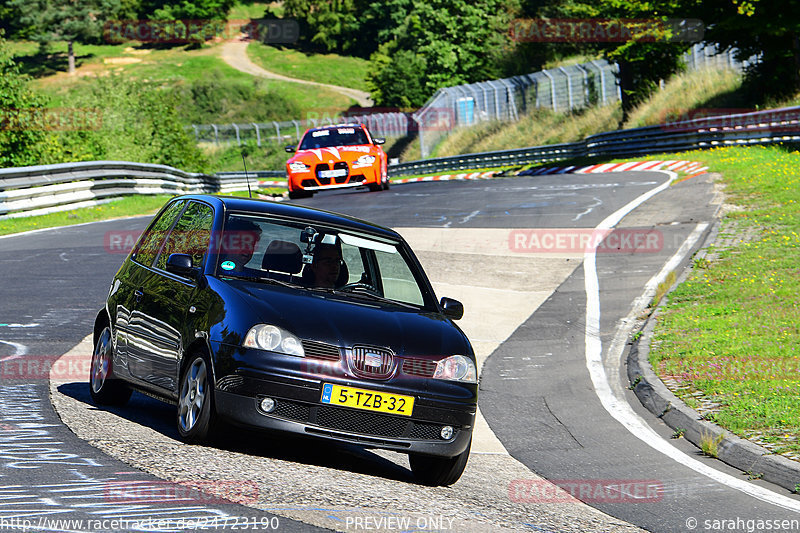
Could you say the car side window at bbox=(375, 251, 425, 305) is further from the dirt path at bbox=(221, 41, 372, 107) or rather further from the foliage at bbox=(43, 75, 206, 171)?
the dirt path at bbox=(221, 41, 372, 107)

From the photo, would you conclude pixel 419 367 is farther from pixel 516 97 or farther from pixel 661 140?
pixel 516 97

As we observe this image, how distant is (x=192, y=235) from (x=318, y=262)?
1.00m

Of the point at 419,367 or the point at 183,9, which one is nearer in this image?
the point at 419,367

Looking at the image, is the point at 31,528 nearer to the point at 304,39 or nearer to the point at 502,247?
the point at 502,247

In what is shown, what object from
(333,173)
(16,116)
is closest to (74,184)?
(16,116)

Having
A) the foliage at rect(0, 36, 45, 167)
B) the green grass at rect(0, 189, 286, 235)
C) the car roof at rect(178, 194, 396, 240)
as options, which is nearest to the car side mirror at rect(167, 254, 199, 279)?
the car roof at rect(178, 194, 396, 240)

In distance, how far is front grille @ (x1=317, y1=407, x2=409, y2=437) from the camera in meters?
6.35

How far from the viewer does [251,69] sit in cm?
12225

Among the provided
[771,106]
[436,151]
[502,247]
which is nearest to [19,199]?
[502,247]

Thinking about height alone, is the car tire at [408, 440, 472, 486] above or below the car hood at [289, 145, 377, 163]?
below

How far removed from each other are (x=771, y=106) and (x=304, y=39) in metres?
104

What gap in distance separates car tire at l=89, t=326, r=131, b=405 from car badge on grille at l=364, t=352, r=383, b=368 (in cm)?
230

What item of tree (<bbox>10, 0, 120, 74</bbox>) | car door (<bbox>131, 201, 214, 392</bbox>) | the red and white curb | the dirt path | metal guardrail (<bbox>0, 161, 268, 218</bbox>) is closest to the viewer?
car door (<bbox>131, 201, 214, 392</bbox>)

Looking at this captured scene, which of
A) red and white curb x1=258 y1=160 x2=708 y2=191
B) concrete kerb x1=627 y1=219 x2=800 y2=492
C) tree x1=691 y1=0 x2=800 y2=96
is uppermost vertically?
tree x1=691 y1=0 x2=800 y2=96
